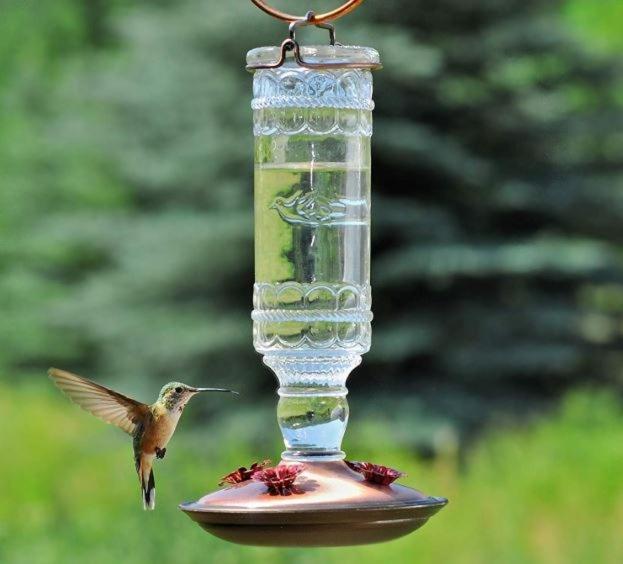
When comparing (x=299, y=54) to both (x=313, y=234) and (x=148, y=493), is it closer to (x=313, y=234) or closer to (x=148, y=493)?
(x=313, y=234)

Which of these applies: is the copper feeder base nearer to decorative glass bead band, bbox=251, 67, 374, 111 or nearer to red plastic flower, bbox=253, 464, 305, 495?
red plastic flower, bbox=253, 464, 305, 495

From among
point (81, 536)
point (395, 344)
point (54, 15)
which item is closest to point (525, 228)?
point (395, 344)

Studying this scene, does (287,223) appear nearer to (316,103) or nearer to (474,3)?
(316,103)

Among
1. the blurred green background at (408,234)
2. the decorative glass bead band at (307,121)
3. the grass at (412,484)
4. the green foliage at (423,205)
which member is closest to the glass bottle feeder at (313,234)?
the decorative glass bead band at (307,121)

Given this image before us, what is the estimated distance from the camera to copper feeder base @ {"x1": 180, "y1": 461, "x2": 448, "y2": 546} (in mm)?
3170

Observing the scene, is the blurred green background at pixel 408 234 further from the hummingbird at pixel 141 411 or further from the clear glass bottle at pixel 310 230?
the clear glass bottle at pixel 310 230

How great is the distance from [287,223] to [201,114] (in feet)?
34.7

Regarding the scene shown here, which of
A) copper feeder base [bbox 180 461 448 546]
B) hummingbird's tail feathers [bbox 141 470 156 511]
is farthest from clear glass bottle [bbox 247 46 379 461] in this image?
hummingbird's tail feathers [bbox 141 470 156 511]

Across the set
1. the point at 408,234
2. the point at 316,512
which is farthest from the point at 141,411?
the point at 408,234

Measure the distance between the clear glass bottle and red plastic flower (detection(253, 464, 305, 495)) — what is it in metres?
0.30

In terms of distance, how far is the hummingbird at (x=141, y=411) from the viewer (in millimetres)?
4035

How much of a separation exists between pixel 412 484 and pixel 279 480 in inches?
262

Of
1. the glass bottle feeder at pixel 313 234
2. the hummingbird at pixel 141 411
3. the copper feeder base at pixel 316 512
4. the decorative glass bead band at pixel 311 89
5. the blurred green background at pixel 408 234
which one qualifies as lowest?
the copper feeder base at pixel 316 512

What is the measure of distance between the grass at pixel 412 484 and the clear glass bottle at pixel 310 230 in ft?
13.7
